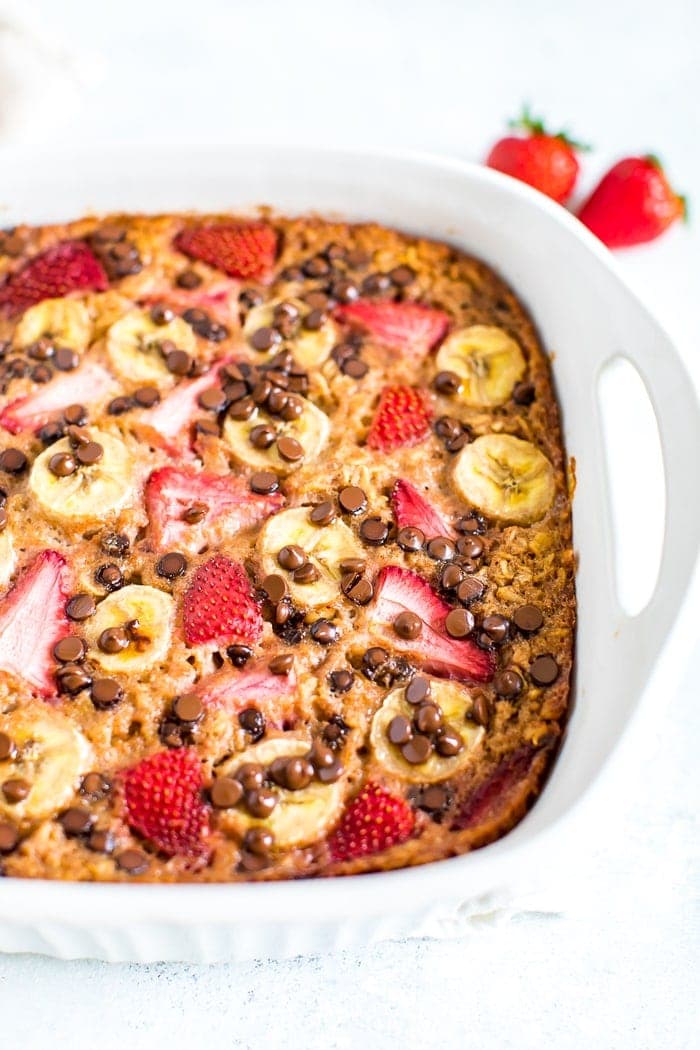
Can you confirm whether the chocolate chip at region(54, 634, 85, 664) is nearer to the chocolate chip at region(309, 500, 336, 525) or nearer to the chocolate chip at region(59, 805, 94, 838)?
the chocolate chip at region(59, 805, 94, 838)

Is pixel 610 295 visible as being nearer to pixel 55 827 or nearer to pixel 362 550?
pixel 362 550

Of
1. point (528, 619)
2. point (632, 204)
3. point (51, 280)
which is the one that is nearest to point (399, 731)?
point (528, 619)

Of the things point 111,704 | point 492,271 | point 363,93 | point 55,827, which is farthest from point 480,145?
point 55,827

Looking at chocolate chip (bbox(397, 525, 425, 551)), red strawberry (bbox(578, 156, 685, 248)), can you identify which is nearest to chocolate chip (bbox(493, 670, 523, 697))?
chocolate chip (bbox(397, 525, 425, 551))

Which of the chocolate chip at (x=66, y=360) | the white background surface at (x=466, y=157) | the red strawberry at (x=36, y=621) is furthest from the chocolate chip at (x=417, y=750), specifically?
the chocolate chip at (x=66, y=360)

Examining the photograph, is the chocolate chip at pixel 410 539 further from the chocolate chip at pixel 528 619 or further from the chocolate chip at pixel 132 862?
the chocolate chip at pixel 132 862
